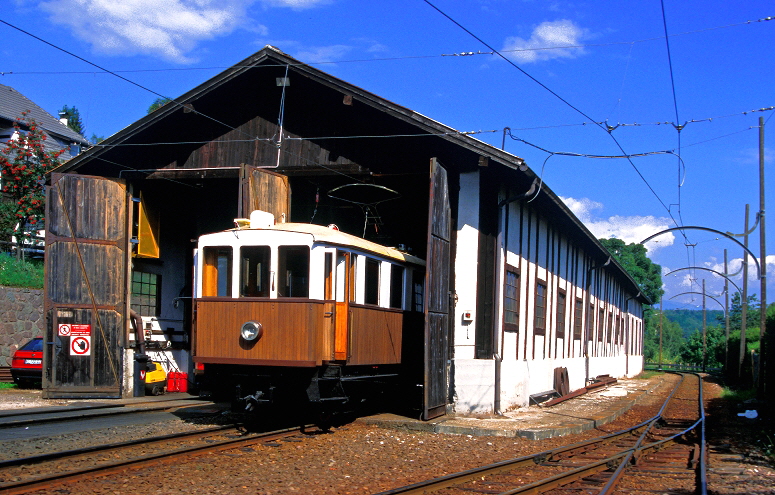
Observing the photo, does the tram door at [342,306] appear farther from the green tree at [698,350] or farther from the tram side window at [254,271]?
the green tree at [698,350]

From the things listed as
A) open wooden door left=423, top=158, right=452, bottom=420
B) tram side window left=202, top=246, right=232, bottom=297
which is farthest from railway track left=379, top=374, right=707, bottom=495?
tram side window left=202, top=246, right=232, bottom=297

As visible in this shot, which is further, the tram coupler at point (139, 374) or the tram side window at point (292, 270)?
the tram coupler at point (139, 374)

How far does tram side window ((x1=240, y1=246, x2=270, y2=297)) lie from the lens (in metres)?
11.1

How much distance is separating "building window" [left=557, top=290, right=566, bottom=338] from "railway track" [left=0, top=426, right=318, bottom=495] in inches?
464

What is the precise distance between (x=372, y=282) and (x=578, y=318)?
47.7 feet

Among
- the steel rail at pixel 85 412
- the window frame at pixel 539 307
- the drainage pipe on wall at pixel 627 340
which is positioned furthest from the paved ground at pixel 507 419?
the drainage pipe on wall at pixel 627 340

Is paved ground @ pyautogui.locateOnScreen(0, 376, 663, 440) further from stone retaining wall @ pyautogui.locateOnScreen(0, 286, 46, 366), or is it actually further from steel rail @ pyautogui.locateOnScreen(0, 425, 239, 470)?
steel rail @ pyautogui.locateOnScreen(0, 425, 239, 470)

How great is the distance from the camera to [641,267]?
79.1m

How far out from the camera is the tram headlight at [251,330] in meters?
10.7

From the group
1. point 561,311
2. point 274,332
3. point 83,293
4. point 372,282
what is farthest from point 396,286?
point 561,311

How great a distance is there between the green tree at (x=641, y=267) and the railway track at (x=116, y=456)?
2791 inches

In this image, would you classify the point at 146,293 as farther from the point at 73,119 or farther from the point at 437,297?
the point at 73,119

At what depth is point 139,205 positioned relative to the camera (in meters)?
17.8

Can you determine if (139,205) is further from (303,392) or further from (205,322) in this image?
(303,392)
